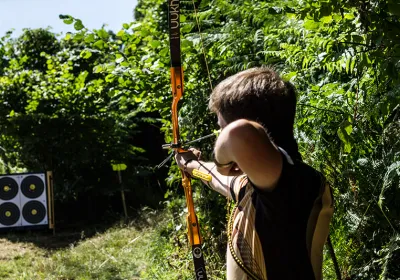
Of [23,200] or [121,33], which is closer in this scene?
[121,33]

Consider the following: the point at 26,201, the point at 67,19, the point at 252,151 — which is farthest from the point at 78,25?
the point at 26,201

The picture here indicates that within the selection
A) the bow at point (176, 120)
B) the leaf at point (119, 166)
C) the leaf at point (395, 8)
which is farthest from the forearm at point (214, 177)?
the leaf at point (119, 166)

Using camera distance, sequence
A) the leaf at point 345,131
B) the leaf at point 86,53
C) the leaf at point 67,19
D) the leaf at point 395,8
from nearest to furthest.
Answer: the leaf at point 395,8
the leaf at point 345,131
the leaf at point 67,19
the leaf at point 86,53

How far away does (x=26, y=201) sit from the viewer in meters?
7.27

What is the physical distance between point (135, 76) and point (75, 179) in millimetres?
3962

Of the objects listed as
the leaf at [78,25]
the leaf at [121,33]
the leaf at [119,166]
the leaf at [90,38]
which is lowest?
the leaf at [119,166]

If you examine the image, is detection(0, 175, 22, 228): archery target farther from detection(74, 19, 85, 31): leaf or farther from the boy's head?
the boy's head

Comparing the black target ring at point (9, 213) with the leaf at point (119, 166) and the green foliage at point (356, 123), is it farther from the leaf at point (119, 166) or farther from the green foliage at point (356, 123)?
the green foliage at point (356, 123)

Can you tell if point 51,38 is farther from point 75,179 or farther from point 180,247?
point 180,247

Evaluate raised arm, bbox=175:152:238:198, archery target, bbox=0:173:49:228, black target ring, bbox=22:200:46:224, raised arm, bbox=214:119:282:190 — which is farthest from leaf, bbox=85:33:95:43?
black target ring, bbox=22:200:46:224

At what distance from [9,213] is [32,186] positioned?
41 cm

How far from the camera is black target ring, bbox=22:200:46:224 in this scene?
7164mm

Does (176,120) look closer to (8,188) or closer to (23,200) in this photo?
(23,200)

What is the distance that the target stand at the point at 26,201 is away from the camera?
23.5 ft
